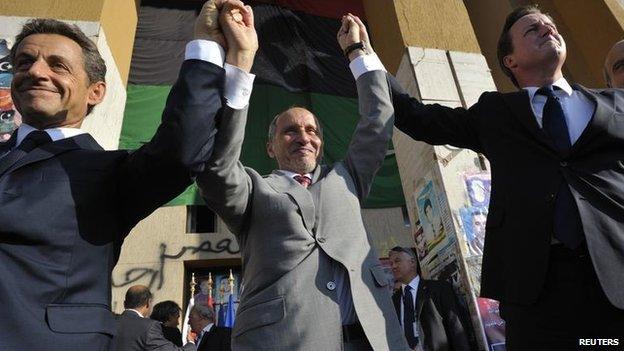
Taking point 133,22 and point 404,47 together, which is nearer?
point 404,47

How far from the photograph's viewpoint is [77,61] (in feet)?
4.38

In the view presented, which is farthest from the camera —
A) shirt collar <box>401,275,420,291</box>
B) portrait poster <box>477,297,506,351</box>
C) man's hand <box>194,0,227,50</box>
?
shirt collar <box>401,275,420,291</box>

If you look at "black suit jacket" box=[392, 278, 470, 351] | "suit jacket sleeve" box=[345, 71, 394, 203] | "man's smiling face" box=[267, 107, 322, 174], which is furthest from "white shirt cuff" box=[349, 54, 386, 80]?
"black suit jacket" box=[392, 278, 470, 351]

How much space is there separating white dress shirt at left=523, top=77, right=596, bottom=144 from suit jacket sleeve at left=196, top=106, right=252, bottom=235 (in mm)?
1088

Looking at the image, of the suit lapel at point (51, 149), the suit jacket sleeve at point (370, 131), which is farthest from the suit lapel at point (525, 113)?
the suit lapel at point (51, 149)

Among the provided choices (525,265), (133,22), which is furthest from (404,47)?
(525,265)

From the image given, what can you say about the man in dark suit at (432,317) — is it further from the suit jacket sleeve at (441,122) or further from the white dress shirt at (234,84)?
the white dress shirt at (234,84)

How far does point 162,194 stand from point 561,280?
1.21 metres

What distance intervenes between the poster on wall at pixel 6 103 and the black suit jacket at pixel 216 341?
2480 mm

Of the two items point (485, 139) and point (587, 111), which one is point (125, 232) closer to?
point (485, 139)

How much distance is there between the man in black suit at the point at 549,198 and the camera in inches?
50.9

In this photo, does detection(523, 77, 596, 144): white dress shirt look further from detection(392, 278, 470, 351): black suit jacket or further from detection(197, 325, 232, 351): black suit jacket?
detection(197, 325, 232, 351): black suit jacket

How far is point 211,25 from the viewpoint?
48.0 inches

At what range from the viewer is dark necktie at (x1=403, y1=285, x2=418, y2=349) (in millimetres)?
4133
